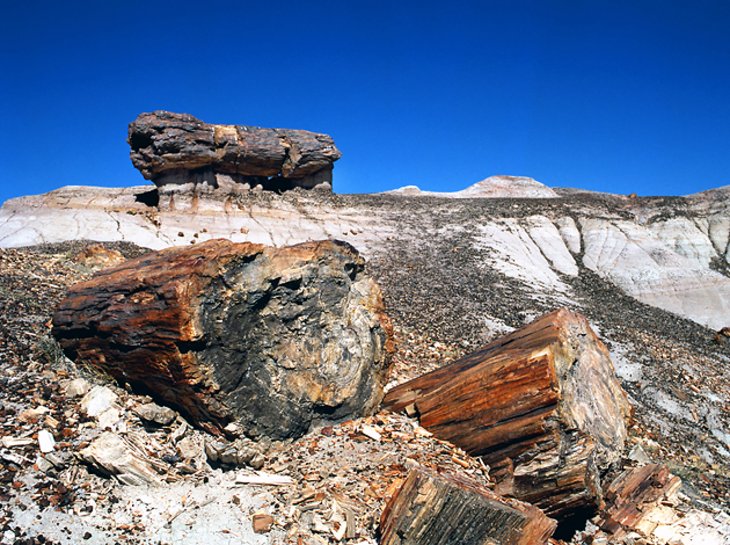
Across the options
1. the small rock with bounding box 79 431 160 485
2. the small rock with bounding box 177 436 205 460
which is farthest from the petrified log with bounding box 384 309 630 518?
the small rock with bounding box 79 431 160 485

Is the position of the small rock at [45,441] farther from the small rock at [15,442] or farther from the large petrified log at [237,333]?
the large petrified log at [237,333]

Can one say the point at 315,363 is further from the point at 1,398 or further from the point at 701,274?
the point at 701,274

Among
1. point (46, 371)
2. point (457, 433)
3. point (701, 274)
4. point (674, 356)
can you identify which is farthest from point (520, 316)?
point (701, 274)

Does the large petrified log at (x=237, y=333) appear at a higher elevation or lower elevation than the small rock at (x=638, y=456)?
higher

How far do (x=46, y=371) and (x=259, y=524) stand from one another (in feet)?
10.8

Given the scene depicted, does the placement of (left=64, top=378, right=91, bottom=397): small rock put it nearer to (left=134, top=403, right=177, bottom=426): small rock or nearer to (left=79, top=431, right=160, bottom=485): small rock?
(left=134, top=403, right=177, bottom=426): small rock

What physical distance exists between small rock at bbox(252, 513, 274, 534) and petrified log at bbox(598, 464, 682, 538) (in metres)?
3.60

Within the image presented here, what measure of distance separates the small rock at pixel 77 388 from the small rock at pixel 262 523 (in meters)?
2.53

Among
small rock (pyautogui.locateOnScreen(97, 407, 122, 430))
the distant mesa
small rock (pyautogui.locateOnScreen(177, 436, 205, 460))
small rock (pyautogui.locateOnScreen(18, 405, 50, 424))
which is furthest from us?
the distant mesa

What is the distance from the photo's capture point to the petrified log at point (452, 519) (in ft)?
14.5

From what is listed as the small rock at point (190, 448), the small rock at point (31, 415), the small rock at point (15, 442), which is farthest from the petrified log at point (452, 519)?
the small rock at point (31, 415)

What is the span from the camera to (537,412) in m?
5.62

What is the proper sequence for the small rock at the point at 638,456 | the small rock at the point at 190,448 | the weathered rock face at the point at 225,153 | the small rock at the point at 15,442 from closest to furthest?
the small rock at the point at 15,442 < the small rock at the point at 190,448 < the small rock at the point at 638,456 < the weathered rock face at the point at 225,153

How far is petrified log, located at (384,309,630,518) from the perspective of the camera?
5.48m
